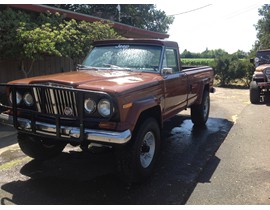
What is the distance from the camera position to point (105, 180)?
4355mm

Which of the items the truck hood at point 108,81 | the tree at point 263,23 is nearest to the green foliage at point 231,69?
the truck hood at point 108,81

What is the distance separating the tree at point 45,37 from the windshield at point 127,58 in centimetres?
271

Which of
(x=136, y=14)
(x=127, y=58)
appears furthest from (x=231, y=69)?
(x=136, y=14)

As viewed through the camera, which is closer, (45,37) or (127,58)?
(127,58)

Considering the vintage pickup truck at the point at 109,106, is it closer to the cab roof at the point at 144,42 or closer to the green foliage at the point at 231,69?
the cab roof at the point at 144,42

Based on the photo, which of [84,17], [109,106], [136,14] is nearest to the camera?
[109,106]

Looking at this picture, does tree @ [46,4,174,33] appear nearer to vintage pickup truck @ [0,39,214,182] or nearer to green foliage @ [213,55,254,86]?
green foliage @ [213,55,254,86]

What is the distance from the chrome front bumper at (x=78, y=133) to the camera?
3641 millimetres

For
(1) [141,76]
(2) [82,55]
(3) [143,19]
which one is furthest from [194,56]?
(1) [141,76]

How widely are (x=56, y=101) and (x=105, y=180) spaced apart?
1.27m

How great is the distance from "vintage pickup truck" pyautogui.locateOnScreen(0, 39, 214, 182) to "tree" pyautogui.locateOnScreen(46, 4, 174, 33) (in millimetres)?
23322

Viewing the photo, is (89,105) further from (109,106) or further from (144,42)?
(144,42)

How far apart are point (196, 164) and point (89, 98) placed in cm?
212

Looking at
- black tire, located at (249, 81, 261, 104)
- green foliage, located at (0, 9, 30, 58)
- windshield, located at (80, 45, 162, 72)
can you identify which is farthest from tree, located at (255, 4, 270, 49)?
windshield, located at (80, 45, 162, 72)
